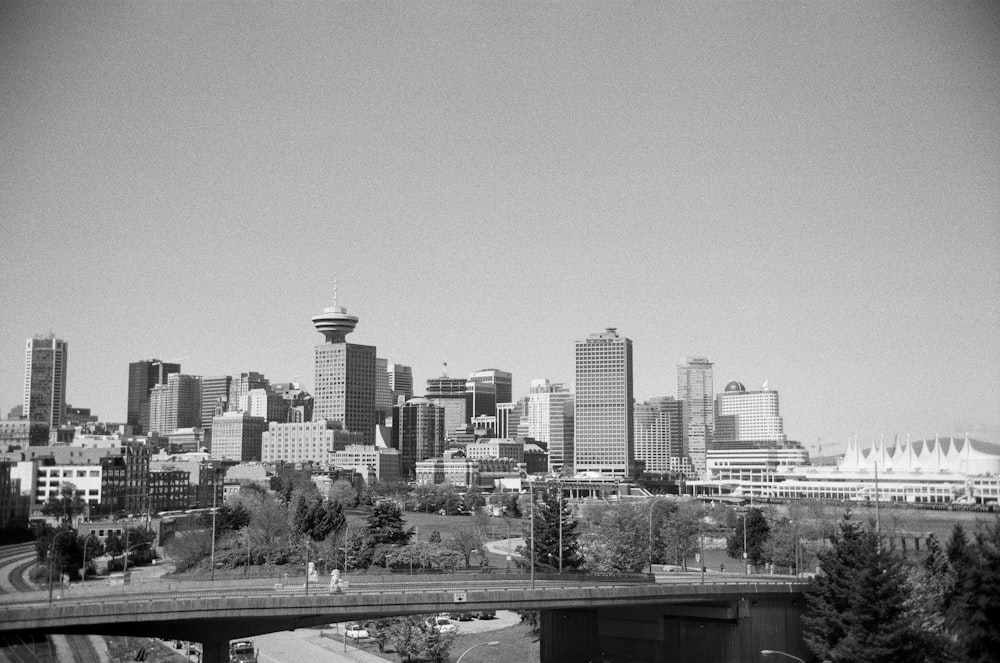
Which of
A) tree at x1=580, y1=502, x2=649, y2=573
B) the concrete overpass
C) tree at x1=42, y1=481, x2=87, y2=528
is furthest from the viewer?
tree at x1=42, y1=481, x2=87, y2=528

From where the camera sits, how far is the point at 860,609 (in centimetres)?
5206

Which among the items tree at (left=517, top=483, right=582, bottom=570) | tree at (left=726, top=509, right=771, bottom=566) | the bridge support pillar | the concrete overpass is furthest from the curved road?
tree at (left=726, top=509, right=771, bottom=566)

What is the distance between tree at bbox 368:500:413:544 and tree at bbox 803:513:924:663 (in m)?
51.6

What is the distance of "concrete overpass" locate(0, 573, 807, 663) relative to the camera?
4200cm

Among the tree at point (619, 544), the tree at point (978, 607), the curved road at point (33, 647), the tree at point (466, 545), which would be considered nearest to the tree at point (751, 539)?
the tree at point (619, 544)

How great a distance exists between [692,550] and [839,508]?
44.9 meters

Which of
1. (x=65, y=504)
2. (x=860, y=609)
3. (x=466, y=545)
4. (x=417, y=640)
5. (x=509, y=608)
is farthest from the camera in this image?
(x=65, y=504)

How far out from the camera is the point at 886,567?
53.2 m

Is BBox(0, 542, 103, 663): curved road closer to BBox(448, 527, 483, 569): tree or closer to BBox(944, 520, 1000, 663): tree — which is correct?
BBox(448, 527, 483, 569): tree

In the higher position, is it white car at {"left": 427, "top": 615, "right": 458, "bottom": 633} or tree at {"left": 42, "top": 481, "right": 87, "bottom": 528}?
tree at {"left": 42, "top": 481, "right": 87, "bottom": 528}

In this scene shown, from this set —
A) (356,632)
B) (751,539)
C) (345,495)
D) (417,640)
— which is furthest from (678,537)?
(345,495)

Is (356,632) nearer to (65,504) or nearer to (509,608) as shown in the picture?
(509,608)

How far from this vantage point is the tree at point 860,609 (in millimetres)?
50656

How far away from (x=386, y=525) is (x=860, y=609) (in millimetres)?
57394
